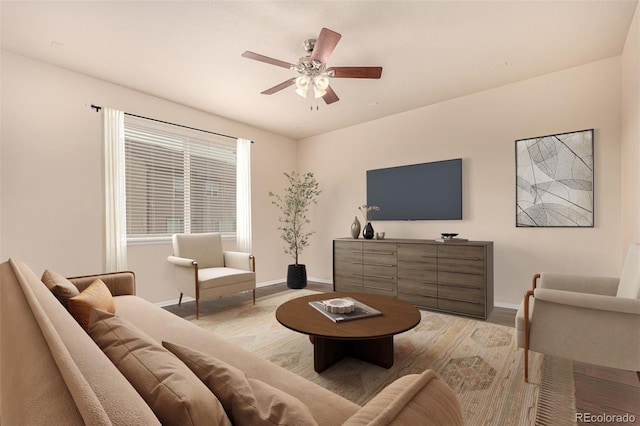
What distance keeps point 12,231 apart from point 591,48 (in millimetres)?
5945

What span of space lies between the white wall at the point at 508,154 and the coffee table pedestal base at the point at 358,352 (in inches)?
91.5

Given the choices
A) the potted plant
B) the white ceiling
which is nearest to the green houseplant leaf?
the potted plant

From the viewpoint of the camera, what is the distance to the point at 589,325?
182 cm

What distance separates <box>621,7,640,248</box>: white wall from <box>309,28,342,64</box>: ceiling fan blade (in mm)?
2356

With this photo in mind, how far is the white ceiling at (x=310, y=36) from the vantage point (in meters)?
2.34

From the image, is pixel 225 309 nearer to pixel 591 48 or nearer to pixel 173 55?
pixel 173 55

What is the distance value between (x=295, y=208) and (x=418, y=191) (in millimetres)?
2233

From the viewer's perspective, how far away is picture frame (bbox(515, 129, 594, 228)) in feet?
10.6

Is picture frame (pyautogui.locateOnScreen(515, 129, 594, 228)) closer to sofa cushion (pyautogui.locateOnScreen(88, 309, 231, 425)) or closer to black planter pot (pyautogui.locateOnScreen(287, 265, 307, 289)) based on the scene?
black planter pot (pyautogui.locateOnScreen(287, 265, 307, 289))

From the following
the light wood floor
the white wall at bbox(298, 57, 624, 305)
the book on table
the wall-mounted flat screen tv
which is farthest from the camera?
the wall-mounted flat screen tv

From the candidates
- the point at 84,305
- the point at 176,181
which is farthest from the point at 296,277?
the point at 84,305

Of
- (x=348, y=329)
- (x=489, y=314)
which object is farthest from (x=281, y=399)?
(x=489, y=314)

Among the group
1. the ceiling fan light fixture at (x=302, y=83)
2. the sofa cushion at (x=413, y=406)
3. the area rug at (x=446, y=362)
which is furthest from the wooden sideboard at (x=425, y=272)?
the sofa cushion at (x=413, y=406)

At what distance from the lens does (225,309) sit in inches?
151
